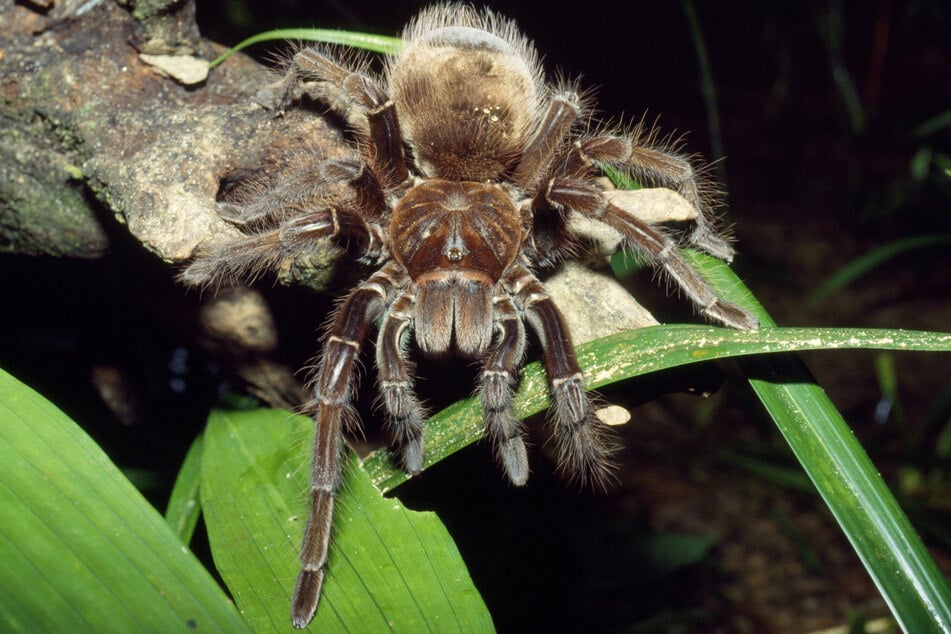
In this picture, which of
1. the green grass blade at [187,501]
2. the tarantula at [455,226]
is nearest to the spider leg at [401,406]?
the tarantula at [455,226]

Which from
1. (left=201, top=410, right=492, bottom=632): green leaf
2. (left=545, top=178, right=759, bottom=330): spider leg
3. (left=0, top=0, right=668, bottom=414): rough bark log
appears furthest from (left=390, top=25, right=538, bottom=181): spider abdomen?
(left=201, top=410, right=492, bottom=632): green leaf

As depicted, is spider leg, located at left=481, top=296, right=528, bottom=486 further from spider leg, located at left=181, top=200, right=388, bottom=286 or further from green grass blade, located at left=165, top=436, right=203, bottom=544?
green grass blade, located at left=165, top=436, right=203, bottom=544

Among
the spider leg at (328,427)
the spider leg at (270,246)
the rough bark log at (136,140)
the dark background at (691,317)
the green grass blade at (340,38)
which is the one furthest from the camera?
the dark background at (691,317)

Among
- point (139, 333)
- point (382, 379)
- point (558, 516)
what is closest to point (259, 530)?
point (382, 379)

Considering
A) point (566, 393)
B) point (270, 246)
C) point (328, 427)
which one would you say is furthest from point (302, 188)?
point (566, 393)

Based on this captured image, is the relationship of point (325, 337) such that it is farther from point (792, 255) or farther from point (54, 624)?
point (792, 255)

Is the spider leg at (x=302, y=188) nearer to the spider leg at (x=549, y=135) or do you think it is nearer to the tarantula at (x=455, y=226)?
the tarantula at (x=455, y=226)
